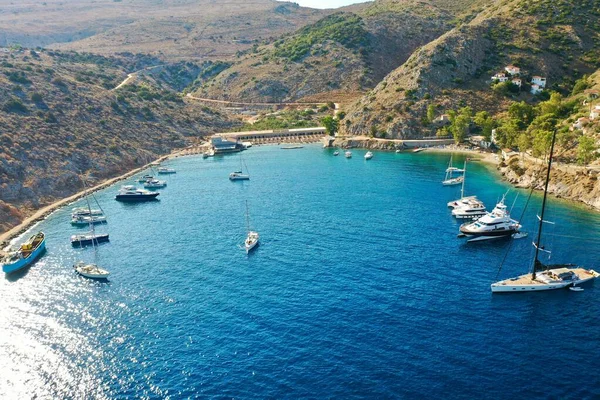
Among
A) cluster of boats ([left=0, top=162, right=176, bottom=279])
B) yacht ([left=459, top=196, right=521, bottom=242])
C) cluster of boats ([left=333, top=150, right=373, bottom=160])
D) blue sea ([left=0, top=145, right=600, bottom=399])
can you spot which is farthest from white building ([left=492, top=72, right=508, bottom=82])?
cluster of boats ([left=0, top=162, right=176, bottom=279])

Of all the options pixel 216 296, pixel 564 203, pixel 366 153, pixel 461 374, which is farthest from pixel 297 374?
pixel 366 153

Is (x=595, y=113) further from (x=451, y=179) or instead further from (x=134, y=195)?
(x=134, y=195)

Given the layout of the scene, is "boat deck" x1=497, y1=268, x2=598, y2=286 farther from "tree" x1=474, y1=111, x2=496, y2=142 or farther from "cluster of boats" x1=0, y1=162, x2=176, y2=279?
"tree" x1=474, y1=111, x2=496, y2=142

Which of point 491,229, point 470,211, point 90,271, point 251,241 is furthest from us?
point 470,211

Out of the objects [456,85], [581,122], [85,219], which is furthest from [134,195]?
[456,85]

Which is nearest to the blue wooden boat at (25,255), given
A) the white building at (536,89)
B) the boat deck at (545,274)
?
the boat deck at (545,274)

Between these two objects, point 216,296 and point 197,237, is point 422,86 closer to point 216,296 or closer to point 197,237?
point 197,237

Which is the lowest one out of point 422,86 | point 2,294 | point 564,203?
point 2,294
